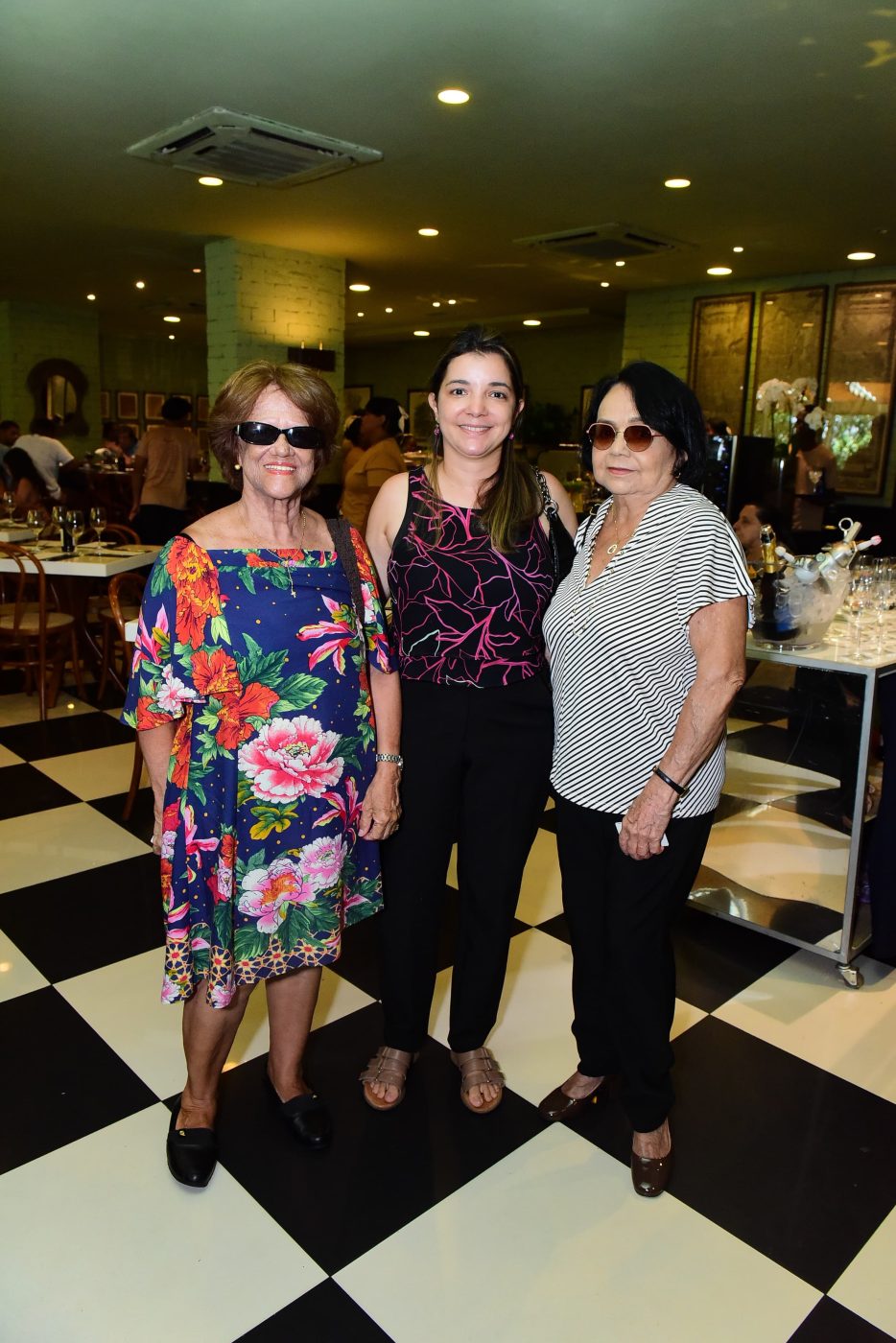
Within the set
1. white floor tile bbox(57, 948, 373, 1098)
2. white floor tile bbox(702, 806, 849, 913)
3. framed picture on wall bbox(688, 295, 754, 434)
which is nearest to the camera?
white floor tile bbox(57, 948, 373, 1098)

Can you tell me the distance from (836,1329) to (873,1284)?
5.1 inches

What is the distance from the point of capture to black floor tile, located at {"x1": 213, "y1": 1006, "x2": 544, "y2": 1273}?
5.46 feet

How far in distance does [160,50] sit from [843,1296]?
204 inches

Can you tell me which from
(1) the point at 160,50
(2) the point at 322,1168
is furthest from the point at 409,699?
(1) the point at 160,50

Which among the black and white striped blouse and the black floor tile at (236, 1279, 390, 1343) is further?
the black and white striped blouse

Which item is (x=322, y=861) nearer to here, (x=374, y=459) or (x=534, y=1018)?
(x=534, y=1018)

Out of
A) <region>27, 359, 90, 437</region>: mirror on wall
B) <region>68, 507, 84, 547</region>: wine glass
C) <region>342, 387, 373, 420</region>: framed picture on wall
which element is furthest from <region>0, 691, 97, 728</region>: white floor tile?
<region>342, 387, 373, 420</region>: framed picture on wall

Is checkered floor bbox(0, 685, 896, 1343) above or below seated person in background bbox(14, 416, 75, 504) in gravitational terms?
below

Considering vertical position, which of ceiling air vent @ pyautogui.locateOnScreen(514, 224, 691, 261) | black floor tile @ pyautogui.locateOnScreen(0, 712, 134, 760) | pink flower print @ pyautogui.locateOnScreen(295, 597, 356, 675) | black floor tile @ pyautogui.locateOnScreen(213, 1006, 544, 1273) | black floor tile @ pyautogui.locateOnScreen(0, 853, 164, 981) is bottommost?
black floor tile @ pyautogui.locateOnScreen(213, 1006, 544, 1273)

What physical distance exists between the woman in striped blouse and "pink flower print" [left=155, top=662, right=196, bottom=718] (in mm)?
681

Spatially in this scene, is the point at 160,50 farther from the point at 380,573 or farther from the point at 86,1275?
the point at 86,1275

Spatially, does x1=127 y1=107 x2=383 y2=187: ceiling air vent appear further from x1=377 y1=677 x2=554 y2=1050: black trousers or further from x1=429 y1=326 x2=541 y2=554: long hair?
x1=377 y1=677 x2=554 y2=1050: black trousers

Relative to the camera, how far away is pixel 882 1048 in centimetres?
223

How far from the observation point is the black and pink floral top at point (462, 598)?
1745mm
